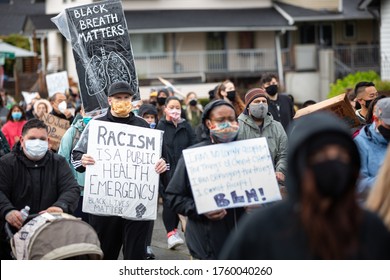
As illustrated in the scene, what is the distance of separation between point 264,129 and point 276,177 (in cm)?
122

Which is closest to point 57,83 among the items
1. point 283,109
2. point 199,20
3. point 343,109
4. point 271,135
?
point 283,109

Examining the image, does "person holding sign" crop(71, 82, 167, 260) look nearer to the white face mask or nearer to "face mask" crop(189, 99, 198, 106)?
the white face mask

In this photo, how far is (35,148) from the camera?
26.1 ft

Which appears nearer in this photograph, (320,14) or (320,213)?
(320,213)

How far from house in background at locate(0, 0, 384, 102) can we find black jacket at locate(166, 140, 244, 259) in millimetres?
35597

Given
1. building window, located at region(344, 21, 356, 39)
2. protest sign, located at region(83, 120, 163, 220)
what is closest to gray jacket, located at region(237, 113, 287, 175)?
protest sign, located at region(83, 120, 163, 220)

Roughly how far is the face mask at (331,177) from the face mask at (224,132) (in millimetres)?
3206

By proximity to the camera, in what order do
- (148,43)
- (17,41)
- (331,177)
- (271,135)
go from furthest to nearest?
1. (17,41)
2. (148,43)
3. (271,135)
4. (331,177)

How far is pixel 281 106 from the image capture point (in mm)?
13266

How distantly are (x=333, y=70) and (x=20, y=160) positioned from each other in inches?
1441

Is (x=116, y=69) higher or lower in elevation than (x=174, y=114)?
higher

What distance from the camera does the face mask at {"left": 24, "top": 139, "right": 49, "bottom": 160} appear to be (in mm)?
7953

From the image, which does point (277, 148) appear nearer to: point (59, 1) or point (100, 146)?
point (100, 146)

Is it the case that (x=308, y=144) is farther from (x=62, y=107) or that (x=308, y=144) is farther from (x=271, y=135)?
(x=62, y=107)
